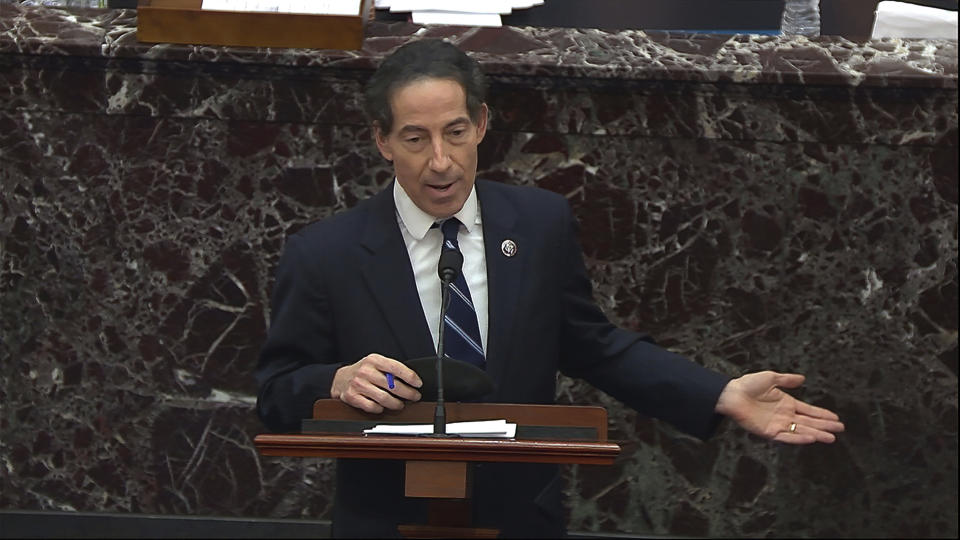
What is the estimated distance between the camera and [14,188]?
162 inches

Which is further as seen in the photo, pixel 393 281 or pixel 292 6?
pixel 292 6

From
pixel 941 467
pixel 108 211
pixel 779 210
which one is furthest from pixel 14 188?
pixel 941 467

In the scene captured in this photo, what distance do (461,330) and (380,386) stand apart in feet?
1.28

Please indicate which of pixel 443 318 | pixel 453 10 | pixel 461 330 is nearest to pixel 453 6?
pixel 453 10

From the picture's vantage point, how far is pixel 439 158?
2.88m

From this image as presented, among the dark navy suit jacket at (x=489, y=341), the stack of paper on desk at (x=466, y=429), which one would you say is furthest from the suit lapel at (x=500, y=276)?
the stack of paper on desk at (x=466, y=429)

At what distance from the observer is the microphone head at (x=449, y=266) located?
103 inches

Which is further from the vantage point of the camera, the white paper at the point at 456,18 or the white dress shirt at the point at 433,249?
the white paper at the point at 456,18

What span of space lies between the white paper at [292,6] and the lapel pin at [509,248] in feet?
3.92

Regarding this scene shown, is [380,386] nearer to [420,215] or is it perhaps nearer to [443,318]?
[443,318]

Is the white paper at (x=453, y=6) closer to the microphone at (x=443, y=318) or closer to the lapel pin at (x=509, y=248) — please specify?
the lapel pin at (x=509, y=248)

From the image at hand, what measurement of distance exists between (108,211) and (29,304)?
0.36 meters

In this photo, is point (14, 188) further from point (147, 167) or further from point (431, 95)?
point (431, 95)

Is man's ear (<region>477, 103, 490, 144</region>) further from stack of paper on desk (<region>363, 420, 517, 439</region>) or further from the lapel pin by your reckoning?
stack of paper on desk (<region>363, 420, 517, 439</region>)
